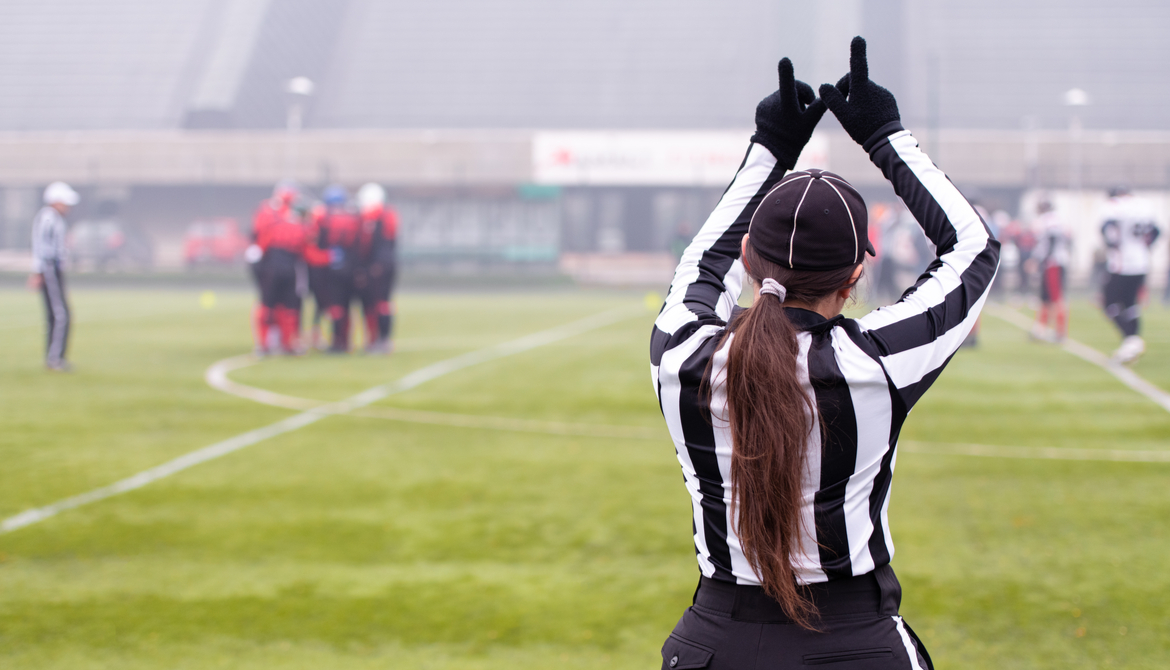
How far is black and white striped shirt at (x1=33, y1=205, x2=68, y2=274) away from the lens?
1095 cm

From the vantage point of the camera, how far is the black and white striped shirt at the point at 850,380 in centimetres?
169

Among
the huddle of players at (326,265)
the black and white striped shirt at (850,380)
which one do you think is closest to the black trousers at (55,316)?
the huddle of players at (326,265)

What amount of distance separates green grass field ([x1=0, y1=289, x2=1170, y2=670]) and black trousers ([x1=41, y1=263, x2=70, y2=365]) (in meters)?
1.18

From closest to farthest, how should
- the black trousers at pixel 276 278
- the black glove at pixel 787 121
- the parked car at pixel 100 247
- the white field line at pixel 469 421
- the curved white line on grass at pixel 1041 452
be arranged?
the black glove at pixel 787 121, the curved white line on grass at pixel 1041 452, the white field line at pixel 469 421, the black trousers at pixel 276 278, the parked car at pixel 100 247

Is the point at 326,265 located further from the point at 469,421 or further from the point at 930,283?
the point at 930,283

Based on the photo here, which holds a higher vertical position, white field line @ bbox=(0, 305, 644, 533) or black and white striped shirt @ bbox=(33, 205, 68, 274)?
black and white striped shirt @ bbox=(33, 205, 68, 274)

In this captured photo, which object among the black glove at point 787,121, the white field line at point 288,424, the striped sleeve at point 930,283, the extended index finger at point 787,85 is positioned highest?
the extended index finger at point 787,85

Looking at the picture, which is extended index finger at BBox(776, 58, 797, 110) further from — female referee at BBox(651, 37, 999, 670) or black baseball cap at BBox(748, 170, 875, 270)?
black baseball cap at BBox(748, 170, 875, 270)

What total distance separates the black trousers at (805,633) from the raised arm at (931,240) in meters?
0.37

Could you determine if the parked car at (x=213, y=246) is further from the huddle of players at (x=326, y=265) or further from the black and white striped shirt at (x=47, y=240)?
the black and white striped shirt at (x=47, y=240)

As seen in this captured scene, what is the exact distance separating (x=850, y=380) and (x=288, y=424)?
6.92 meters

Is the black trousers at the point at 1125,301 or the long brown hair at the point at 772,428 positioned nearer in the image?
the long brown hair at the point at 772,428

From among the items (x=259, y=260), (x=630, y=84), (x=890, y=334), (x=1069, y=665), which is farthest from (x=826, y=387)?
(x=630, y=84)

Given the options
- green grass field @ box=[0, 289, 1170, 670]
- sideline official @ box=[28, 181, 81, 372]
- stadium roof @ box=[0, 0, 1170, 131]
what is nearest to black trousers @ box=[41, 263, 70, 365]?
sideline official @ box=[28, 181, 81, 372]
